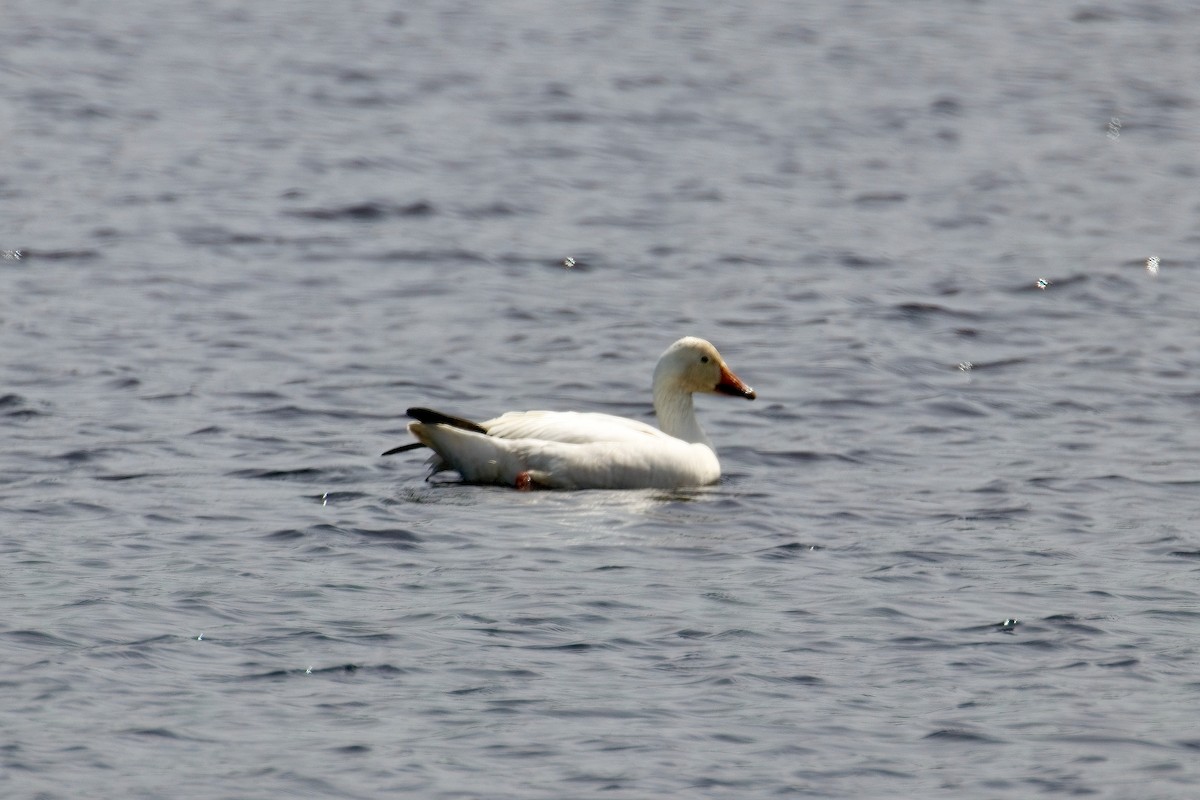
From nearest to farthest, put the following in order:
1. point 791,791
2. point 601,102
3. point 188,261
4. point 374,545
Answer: point 791,791
point 374,545
point 188,261
point 601,102

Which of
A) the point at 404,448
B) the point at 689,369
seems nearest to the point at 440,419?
the point at 404,448

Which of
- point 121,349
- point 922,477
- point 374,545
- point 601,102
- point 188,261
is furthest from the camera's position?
point 601,102

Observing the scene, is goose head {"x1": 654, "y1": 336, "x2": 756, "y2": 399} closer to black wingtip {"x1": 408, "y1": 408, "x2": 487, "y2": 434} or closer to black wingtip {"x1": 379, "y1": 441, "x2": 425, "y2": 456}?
black wingtip {"x1": 408, "y1": 408, "x2": 487, "y2": 434}

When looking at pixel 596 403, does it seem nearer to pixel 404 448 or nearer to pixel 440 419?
pixel 404 448

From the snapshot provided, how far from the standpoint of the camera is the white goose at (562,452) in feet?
43.6

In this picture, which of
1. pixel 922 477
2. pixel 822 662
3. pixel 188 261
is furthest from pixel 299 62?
pixel 822 662

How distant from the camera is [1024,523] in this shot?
12.6 m

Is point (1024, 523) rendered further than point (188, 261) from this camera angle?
No

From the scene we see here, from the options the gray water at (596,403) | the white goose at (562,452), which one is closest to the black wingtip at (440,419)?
the white goose at (562,452)

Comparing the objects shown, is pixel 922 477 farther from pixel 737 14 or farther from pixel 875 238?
pixel 737 14

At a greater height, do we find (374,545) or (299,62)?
(299,62)

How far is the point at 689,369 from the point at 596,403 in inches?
62.3

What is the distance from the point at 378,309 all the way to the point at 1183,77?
16229 millimetres

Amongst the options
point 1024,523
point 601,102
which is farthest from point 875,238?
point 1024,523
